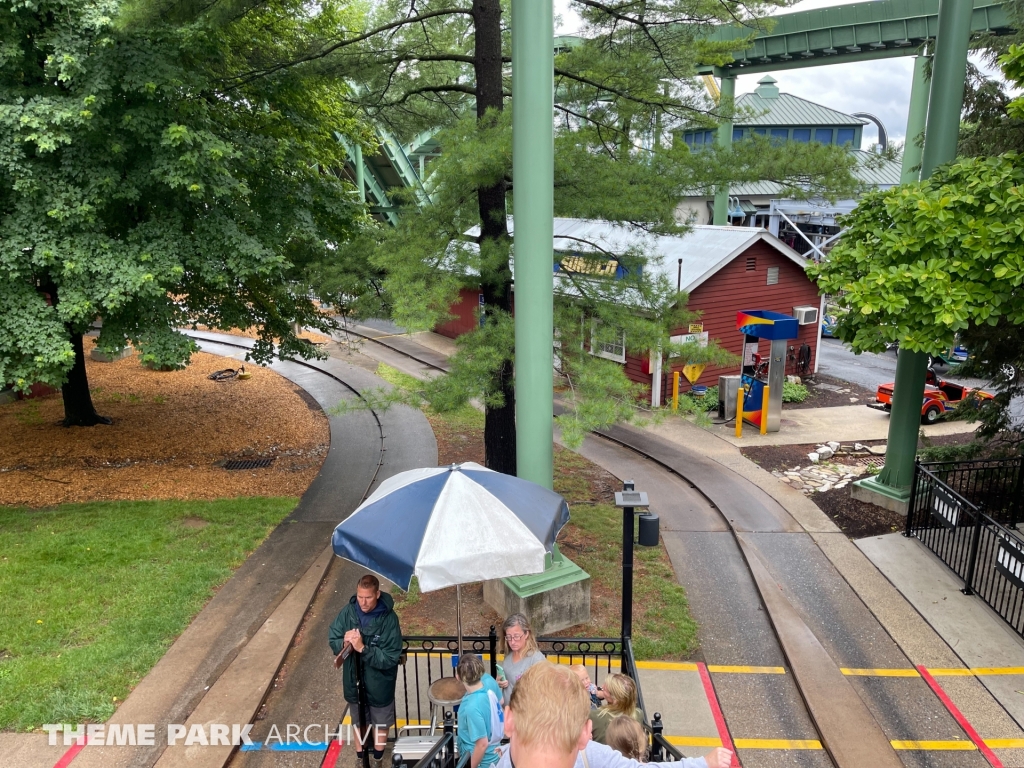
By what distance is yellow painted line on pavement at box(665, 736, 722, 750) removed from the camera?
6.60m

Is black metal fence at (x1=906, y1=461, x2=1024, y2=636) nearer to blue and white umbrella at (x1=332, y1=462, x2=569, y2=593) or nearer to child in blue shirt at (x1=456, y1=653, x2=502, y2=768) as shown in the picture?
blue and white umbrella at (x1=332, y1=462, x2=569, y2=593)

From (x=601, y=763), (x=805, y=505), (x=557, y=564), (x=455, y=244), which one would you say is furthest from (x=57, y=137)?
(x=805, y=505)

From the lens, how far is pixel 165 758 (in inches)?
250

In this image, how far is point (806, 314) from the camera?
21.6m

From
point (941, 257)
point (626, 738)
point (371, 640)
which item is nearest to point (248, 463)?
point (371, 640)

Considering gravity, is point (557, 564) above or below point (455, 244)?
below

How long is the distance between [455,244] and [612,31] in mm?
4294

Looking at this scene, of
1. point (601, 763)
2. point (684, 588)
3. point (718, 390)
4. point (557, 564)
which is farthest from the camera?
point (718, 390)

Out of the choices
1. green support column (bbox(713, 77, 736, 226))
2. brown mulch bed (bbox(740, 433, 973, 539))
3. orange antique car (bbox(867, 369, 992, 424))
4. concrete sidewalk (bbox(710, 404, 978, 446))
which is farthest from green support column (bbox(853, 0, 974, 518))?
orange antique car (bbox(867, 369, 992, 424))

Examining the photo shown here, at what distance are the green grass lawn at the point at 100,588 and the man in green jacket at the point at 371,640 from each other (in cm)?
281

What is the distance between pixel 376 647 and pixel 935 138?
10.7m

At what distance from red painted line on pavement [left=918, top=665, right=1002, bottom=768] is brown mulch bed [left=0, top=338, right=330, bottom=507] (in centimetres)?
985

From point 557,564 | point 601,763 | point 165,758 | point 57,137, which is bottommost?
point 165,758

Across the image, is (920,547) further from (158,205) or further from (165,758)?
(158,205)
